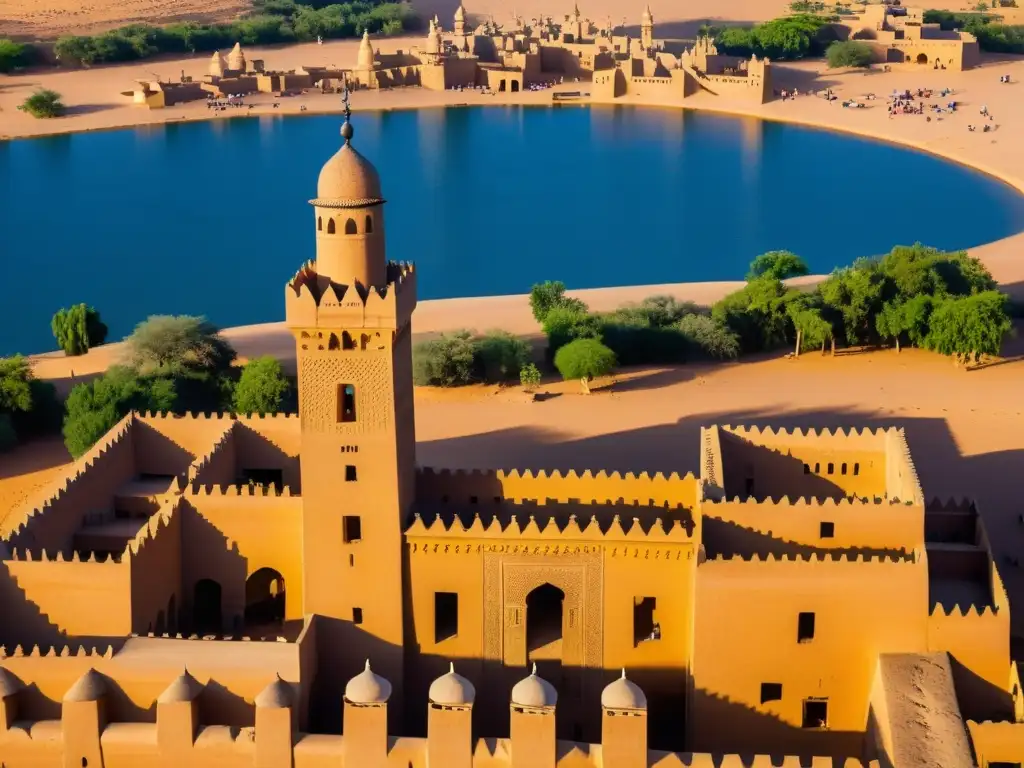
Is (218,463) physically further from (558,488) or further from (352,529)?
(558,488)

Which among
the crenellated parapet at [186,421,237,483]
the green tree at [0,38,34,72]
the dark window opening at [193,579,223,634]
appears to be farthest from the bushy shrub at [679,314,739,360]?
the green tree at [0,38,34,72]

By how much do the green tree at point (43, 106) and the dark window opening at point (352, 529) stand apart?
7284 centimetres

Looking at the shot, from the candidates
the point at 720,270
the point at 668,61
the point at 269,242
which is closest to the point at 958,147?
the point at 668,61

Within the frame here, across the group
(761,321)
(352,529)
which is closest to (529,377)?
(761,321)

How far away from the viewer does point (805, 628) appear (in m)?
19.5

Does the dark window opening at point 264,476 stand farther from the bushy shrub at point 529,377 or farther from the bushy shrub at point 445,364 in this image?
the bushy shrub at point 529,377

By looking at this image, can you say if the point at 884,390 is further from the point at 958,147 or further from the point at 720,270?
the point at 958,147

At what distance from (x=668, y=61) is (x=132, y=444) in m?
74.6

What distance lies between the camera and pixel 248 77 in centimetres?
9344

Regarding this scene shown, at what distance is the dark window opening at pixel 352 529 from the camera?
20.1m

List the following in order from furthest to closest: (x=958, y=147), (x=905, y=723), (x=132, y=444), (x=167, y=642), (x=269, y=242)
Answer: (x=958, y=147), (x=269, y=242), (x=132, y=444), (x=167, y=642), (x=905, y=723)

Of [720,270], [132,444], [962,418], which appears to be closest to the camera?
[132,444]

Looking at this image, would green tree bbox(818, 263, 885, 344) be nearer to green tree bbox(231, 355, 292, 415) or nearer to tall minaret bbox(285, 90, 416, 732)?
green tree bbox(231, 355, 292, 415)

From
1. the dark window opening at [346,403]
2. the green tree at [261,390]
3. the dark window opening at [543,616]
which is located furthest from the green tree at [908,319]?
the dark window opening at [346,403]
